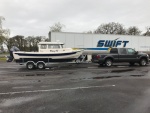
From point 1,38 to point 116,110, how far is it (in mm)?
39467

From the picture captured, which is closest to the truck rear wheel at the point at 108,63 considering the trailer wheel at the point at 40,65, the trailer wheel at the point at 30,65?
the trailer wheel at the point at 40,65

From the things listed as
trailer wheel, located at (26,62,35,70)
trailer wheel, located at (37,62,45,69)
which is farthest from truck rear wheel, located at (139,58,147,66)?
trailer wheel, located at (26,62,35,70)

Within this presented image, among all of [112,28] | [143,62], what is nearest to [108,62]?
[143,62]

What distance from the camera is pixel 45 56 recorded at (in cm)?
1542

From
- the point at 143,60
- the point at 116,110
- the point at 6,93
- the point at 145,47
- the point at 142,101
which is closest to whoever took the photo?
the point at 116,110

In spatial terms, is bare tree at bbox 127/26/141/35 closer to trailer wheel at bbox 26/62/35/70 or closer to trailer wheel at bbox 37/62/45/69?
trailer wheel at bbox 37/62/45/69

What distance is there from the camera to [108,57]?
17.0 metres

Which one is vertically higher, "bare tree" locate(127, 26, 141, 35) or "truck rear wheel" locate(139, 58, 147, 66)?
"bare tree" locate(127, 26, 141, 35)

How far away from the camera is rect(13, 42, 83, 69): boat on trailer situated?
1515 cm

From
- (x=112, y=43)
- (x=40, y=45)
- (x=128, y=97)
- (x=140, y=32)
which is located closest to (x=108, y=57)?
(x=112, y=43)

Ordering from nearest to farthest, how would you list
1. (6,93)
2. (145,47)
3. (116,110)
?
(116,110)
(6,93)
(145,47)

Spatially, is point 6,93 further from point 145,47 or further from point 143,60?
point 145,47

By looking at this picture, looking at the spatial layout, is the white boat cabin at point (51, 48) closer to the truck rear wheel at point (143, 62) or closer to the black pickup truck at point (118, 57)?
the black pickup truck at point (118, 57)

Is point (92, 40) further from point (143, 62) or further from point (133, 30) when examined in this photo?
point (133, 30)
